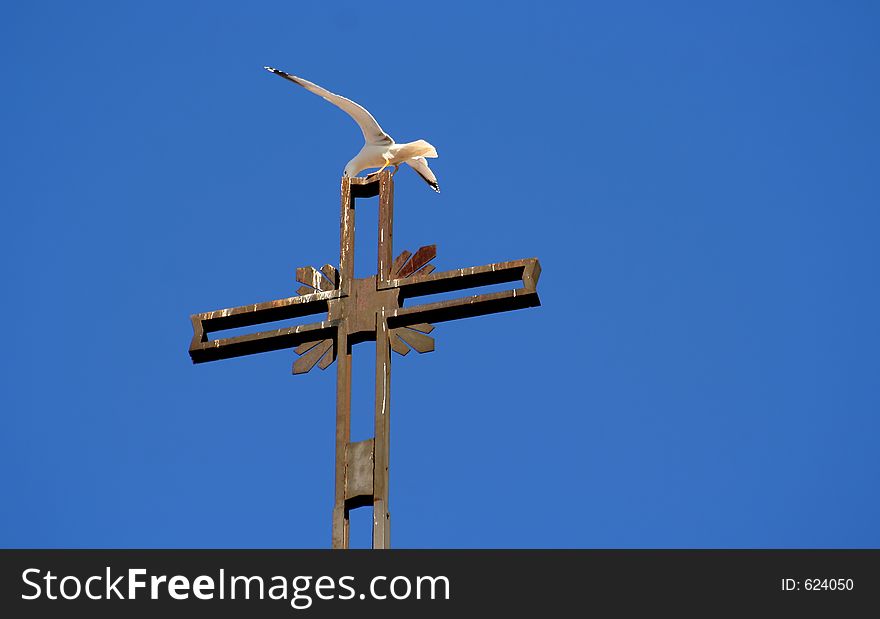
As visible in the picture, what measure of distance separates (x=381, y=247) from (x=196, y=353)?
4.88 feet

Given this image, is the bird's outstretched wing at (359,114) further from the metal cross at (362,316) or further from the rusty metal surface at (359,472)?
the rusty metal surface at (359,472)

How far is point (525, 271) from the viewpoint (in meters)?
24.8

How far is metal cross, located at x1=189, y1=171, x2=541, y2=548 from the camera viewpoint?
2416 centimetres

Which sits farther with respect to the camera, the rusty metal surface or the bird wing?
the bird wing

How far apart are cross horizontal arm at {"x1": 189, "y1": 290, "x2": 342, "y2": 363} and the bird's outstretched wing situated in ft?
5.49

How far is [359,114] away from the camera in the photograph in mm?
26453

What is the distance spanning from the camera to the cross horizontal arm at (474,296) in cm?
2466

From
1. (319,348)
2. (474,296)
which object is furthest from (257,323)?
(474,296)

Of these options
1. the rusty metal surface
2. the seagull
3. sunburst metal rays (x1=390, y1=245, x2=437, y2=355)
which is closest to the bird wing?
the seagull

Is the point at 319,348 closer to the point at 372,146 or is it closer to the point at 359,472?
the point at 359,472

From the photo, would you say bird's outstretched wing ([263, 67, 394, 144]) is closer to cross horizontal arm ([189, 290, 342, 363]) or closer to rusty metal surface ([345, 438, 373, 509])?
cross horizontal arm ([189, 290, 342, 363])
